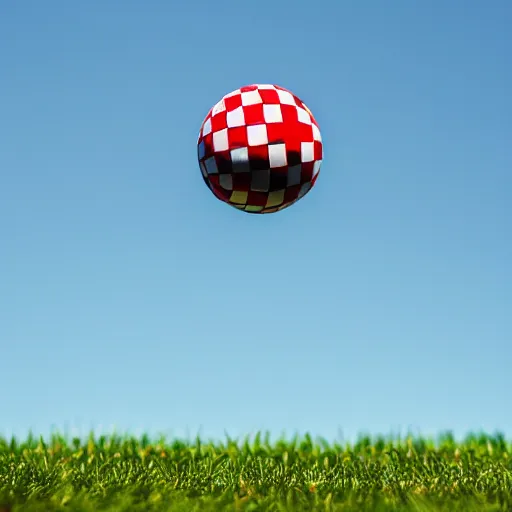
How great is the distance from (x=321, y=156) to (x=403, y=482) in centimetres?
297

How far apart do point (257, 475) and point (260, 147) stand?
2.95 m

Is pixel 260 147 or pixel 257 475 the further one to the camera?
pixel 257 475

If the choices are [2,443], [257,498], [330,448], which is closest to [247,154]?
[257,498]

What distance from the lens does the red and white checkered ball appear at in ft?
21.2

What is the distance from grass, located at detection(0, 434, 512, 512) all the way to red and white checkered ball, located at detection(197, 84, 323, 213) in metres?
2.46

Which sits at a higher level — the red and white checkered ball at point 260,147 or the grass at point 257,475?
the red and white checkered ball at point 260,147

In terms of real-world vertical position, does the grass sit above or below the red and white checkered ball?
below

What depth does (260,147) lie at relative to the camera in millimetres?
6434

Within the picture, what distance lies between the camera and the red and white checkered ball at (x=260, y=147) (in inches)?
255

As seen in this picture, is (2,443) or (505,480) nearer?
(505,480)

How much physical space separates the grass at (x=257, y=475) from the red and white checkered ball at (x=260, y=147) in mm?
2462

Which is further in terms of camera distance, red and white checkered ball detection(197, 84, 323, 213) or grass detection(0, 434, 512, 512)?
red and white checkered ball detection(197, 84, 323, 213)

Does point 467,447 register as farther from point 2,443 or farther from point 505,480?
point 2,443

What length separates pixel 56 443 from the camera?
26.2 feet
